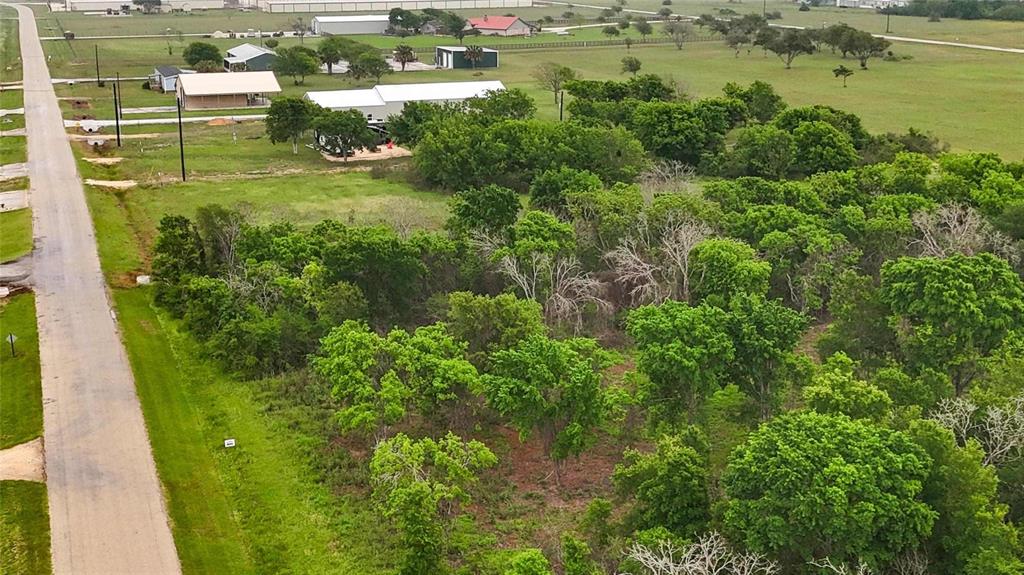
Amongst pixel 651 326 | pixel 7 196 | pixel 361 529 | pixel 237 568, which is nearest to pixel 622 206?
pixel 651 326

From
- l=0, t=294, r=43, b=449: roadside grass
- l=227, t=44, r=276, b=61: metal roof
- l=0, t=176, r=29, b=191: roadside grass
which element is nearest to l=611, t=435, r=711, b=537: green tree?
l=0, t=294, r=43, b=449: roadside grass

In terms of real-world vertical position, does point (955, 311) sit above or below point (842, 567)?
above

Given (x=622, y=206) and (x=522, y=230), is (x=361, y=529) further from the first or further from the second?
(x=622, y=206)

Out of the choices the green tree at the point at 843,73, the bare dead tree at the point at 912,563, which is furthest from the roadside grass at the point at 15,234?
the green tree at the point at 843,73

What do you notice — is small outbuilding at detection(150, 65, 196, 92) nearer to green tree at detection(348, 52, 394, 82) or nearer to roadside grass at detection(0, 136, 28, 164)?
green tree at detection(348, 52, 394, 82)

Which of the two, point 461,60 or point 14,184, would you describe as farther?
point 461,60

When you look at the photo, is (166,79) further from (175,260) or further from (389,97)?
(175,260)

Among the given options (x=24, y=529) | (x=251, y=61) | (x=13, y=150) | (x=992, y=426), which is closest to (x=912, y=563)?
(x=992, y=426)
